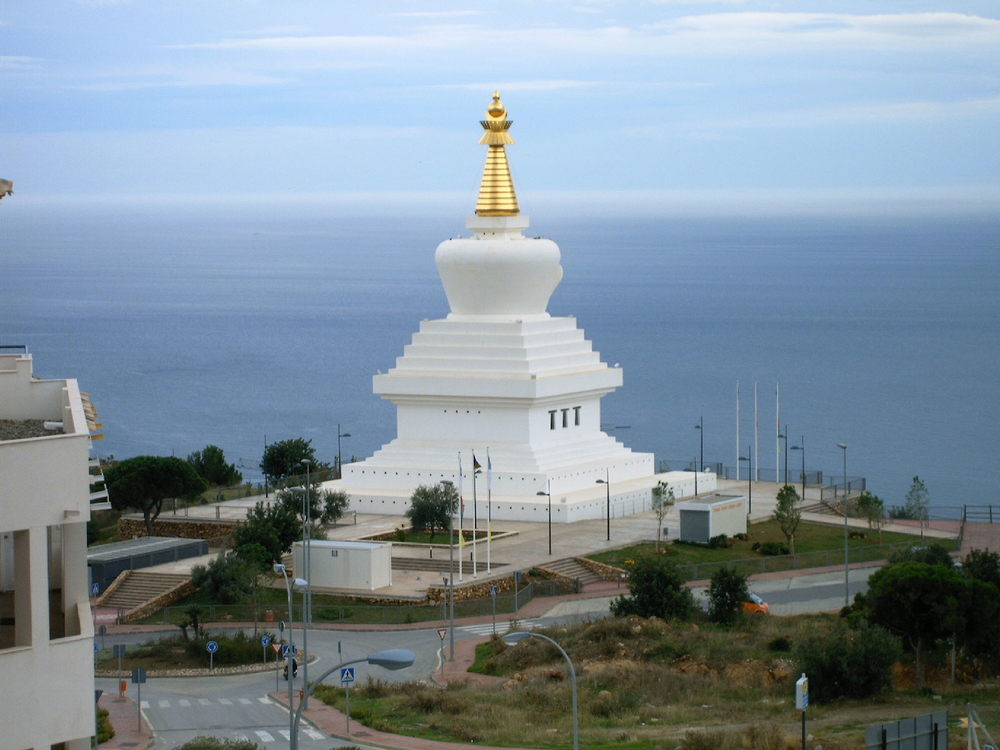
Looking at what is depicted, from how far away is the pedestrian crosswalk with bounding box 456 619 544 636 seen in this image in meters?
39.2

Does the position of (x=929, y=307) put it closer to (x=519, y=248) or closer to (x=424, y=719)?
(x=519, y=248)

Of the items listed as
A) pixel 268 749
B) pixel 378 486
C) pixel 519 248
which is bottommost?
pixel 268 749

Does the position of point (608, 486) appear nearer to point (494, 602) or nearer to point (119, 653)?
point (494, 602)

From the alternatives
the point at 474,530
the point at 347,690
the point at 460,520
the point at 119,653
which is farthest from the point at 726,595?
the point at 119,653

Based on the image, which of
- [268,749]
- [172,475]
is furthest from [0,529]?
[172,475]

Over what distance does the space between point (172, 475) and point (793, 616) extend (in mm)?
17686

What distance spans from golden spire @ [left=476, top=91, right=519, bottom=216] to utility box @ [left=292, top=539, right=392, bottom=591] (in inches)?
553

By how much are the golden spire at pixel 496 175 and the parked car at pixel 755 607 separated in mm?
16968

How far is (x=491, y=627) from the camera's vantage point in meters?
39.8

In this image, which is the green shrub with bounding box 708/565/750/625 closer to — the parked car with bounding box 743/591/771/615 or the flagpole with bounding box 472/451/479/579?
the parked car with bounding box 743/591/771/615

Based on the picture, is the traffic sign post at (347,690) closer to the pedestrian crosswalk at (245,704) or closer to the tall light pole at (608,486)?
the pedestrian crosswalk at (245,704)

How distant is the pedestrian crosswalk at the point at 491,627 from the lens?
1543 inches

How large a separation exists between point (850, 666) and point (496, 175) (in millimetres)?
25127

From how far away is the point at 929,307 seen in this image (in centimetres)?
18762
